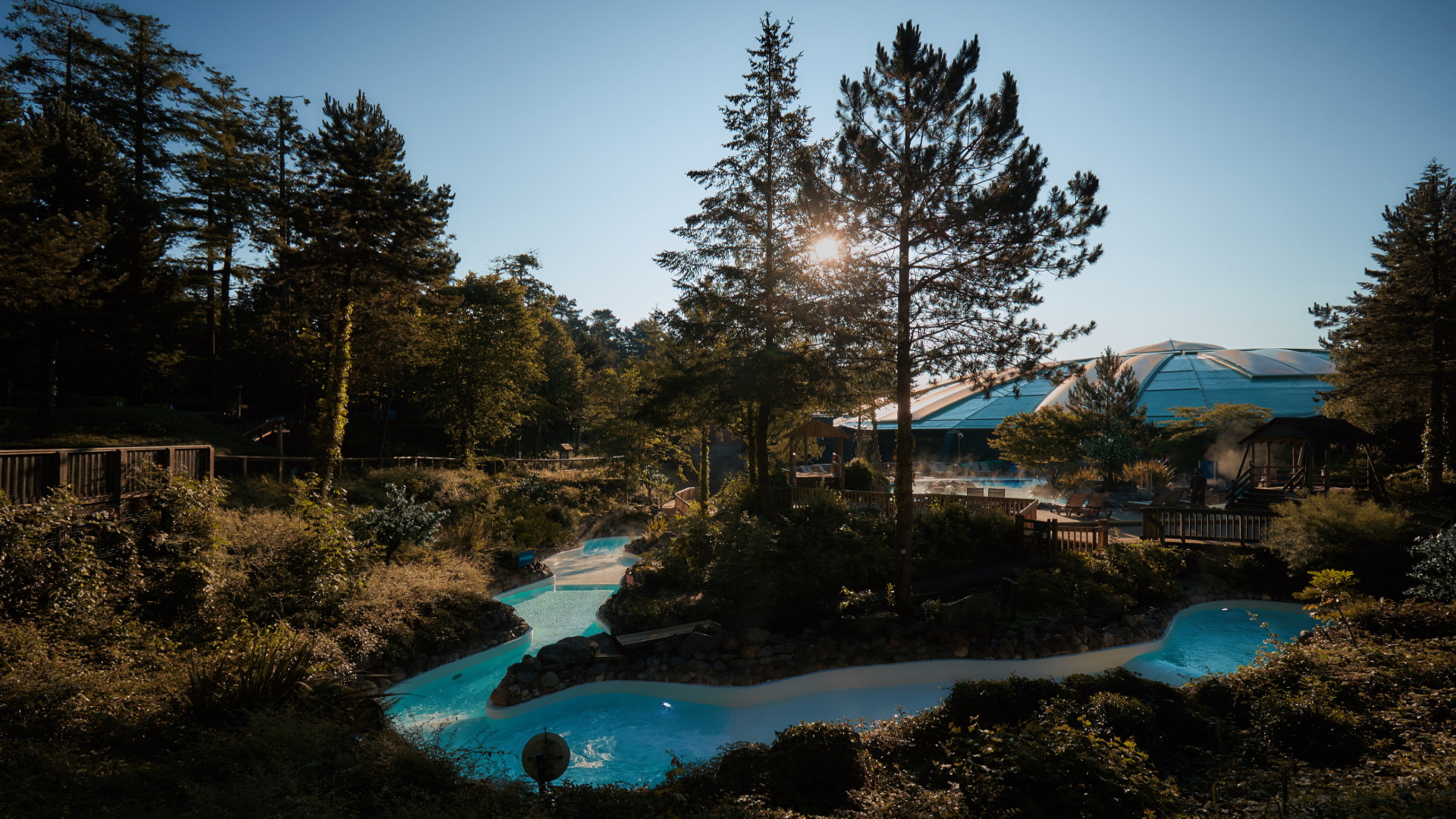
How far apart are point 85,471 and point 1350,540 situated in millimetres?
20682

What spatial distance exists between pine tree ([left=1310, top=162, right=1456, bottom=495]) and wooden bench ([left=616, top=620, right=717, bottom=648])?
59.9 feet

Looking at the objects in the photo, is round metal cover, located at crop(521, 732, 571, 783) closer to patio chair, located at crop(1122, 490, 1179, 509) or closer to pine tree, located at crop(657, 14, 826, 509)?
pine tree, located at crop(657, 14, 826, 509)

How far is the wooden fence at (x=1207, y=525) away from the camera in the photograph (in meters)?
13.6

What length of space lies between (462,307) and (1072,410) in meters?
27.3

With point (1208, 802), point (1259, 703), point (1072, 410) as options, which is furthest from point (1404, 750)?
point (1072, 410)

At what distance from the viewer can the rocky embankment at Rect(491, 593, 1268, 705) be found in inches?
351

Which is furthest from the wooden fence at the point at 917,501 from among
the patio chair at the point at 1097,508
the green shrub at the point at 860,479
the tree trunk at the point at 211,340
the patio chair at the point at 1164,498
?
the tree trunk at the point at 211,340

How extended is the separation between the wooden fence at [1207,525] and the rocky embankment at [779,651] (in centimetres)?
481

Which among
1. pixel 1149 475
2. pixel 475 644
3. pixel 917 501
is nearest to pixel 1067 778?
pixel 475 644

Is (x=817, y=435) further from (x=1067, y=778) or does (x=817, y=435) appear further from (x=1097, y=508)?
(x=1067, y=778)

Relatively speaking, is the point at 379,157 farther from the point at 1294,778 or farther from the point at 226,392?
the point at 1294,778

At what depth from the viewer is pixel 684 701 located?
345 inches

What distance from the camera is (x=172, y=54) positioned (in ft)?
70.1

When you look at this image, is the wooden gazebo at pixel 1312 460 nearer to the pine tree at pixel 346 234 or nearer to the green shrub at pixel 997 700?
the green shrub at pixel 997 700
